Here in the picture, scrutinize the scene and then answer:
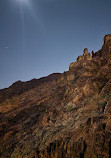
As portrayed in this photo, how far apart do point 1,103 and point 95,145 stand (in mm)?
34165

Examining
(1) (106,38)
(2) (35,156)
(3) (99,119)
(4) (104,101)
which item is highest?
(1) (106,38)

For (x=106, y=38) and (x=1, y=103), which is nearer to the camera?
(x=106, y=38)

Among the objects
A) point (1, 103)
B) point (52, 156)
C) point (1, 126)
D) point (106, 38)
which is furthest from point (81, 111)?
point (1, 103)

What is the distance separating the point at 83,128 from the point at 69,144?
2.24 metres

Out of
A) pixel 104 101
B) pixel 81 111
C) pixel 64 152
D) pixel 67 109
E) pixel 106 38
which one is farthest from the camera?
pixel 106 38

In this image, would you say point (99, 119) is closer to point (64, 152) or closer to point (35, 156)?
point (64, 152)

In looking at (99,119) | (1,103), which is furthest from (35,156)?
(1,103)

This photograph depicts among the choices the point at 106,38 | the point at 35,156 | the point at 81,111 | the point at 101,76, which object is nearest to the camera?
the point at 35,156

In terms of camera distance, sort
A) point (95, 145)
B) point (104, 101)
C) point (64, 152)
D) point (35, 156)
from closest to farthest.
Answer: point (95, 145) → point (64, 152) → point (35, 156) → point (104, 101)

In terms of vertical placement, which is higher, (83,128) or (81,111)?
(81,111)

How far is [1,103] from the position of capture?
112 feet

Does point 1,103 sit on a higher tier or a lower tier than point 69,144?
higher

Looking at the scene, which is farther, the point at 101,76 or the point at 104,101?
the point at 101,76

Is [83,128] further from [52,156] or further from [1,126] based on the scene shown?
[1,126]
